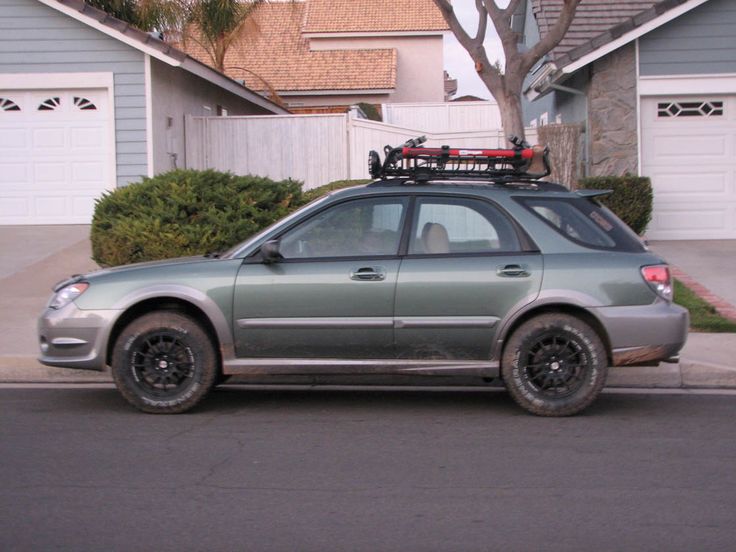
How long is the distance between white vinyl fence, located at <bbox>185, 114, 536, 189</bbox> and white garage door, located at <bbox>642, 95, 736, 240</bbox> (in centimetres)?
422

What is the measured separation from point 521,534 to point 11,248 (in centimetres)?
Answer: 1180

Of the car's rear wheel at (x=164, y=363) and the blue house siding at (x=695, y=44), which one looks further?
the blue house siding at (x=695, y=44)

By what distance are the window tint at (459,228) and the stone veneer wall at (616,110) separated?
899cm

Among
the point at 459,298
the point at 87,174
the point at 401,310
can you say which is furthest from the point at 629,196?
the point at 87,174

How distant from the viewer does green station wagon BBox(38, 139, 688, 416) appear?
735 cm

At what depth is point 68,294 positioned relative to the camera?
755 centimetres

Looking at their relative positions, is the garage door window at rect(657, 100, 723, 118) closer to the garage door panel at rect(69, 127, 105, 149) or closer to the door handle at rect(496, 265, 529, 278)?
the garage door panel at rect(69, 127, 105, 149)

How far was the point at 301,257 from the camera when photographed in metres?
7.57

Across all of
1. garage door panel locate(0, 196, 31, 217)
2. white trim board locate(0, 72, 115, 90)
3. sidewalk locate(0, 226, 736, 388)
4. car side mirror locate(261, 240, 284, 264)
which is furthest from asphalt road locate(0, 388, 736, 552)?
white trim board locate(0, 72, 115, 90)

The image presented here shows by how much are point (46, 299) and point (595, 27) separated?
11131mm

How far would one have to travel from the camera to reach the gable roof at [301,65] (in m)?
33.9

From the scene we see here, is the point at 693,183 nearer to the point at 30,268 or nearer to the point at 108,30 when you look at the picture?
the point at 108,30

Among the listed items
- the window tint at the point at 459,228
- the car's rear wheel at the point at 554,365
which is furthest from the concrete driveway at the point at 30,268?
the car's rear wheel at the point at 554,365

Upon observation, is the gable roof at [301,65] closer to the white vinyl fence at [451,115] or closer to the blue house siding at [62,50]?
the white vinyl fence at [451,115]
